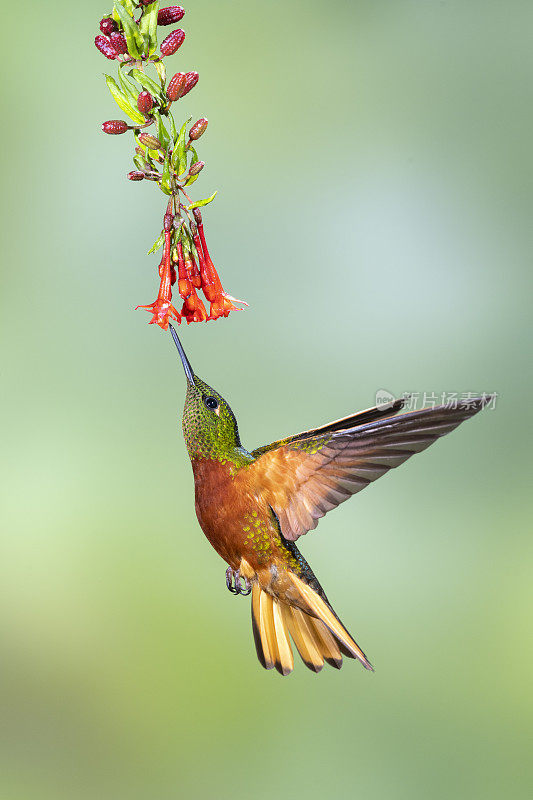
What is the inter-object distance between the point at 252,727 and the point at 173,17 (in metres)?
2.02

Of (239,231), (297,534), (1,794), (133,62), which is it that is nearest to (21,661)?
(1,794)

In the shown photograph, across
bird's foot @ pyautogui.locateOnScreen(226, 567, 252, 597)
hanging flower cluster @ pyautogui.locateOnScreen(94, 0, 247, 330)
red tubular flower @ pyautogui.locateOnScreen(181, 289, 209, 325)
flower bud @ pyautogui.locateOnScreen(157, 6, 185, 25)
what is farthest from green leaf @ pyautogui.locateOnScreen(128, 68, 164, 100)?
bird's foot @ pyautogui.locateOnScreen(226, 567, 252, 597)

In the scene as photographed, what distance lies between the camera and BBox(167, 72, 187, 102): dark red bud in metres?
0.82

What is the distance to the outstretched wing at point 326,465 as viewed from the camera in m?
0.92

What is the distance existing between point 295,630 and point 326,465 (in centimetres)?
27

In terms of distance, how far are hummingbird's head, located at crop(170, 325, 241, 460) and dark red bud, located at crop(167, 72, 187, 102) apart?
0.30m

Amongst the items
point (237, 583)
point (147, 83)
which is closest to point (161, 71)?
point (147, 83)

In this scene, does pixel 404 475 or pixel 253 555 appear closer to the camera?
pixel 253 555

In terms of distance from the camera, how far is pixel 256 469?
1.03 m

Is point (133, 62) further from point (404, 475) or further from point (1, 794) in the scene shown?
point (1, 794)

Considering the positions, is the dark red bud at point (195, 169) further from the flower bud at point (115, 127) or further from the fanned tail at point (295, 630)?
the fanned tail at point (295, 630)

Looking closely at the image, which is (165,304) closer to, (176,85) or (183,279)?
(183,279)

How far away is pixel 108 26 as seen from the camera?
0.83 meters

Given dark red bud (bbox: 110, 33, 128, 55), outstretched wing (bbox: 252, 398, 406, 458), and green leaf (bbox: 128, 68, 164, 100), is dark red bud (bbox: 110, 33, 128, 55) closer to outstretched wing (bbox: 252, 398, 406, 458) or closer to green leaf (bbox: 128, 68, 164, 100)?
green leaf (bbox: 128, 68, 164, 100)
